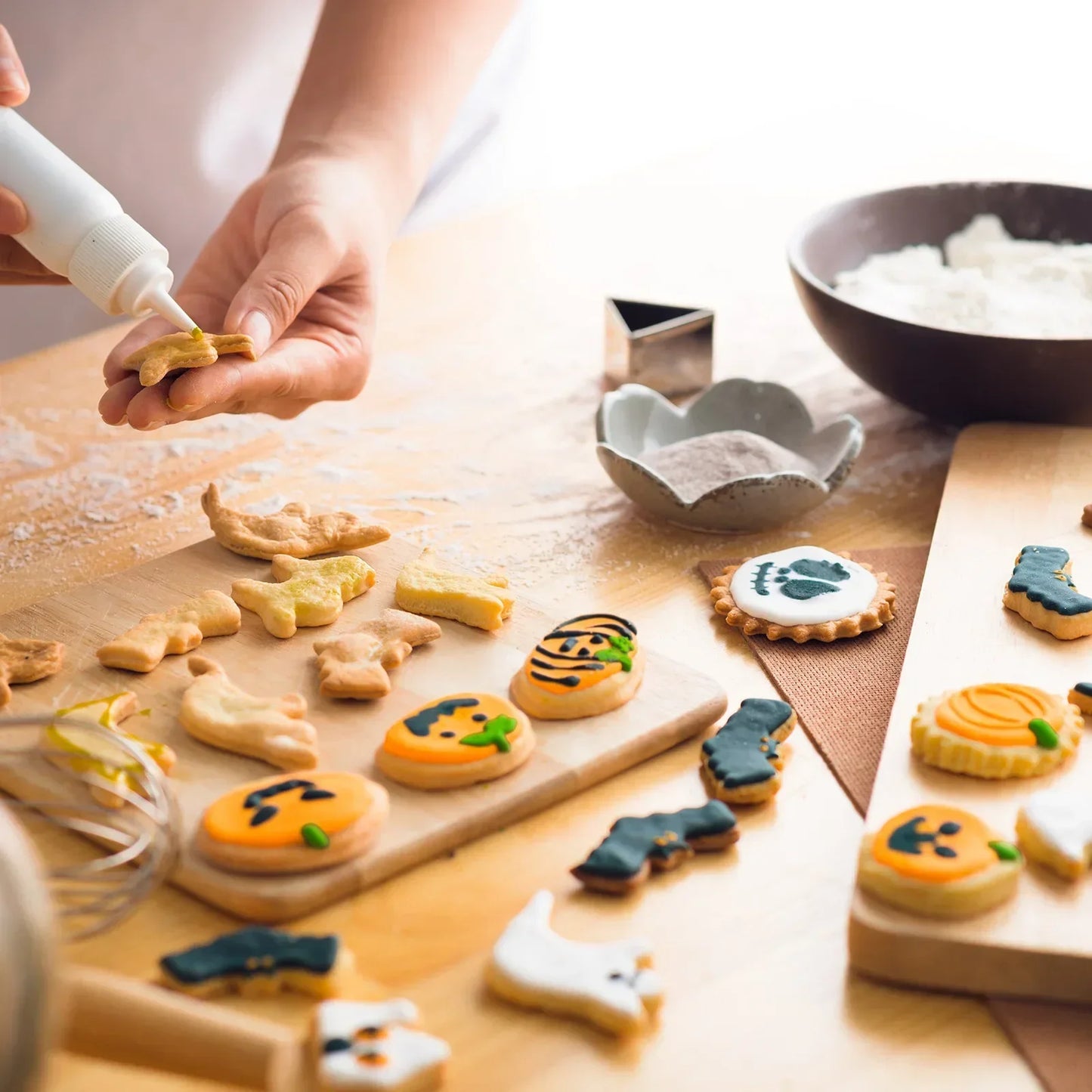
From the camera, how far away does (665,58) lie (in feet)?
9.64

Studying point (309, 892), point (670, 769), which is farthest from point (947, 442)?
point (309, 892)

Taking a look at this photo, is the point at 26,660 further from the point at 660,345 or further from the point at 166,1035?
the point at 660,345

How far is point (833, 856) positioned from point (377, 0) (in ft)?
3.93

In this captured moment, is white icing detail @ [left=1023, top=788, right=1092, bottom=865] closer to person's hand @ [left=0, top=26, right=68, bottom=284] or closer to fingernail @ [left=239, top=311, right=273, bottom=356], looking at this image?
fingernail @ [left=239, top=311, right=273, bottom=356]

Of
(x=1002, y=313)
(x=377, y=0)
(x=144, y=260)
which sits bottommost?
(x=1002, y=313)

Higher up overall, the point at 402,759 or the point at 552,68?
the point at 552,68

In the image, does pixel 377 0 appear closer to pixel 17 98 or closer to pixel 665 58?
pixel 17 98

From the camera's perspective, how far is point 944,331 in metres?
1.35

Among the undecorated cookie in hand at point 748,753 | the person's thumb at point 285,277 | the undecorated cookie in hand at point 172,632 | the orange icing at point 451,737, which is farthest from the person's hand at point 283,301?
the undecorated cookie in hand at point 748,753

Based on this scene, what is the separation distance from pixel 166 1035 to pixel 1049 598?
732 mm

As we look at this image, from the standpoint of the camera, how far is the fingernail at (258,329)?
1.27 m

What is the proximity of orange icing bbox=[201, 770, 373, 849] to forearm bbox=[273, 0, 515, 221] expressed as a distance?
0.89 metres

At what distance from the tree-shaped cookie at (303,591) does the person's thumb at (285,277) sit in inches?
8.9

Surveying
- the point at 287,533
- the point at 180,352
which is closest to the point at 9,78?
the point at 180,352
